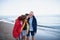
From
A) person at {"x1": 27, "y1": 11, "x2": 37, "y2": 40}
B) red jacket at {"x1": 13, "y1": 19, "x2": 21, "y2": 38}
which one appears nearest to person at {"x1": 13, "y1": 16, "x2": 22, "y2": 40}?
red jacket at {"x1": 13, "y1": 19, "x2": 21, "y2": 38}

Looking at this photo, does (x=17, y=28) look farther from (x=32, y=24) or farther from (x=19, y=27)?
(x=32, y=24)

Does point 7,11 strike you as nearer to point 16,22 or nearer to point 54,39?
point 16,22

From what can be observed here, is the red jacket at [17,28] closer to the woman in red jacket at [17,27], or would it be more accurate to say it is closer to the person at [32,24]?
the woman in red jacket at [17,27]

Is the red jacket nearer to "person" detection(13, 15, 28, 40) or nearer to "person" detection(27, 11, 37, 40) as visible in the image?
"person" detection(13, 15, 28, 40)

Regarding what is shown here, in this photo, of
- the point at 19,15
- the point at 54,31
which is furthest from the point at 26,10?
the point at 54,31

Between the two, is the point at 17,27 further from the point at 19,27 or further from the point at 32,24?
the point at 32,24

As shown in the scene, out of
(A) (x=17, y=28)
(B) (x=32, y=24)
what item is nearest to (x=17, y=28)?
(A) (x=17, y=28)

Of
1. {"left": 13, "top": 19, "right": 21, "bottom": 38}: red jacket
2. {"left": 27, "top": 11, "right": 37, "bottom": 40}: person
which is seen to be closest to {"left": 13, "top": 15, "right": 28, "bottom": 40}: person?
{"left": 13, "top": 19, "right": 21, "bottom": 38}: red jacket

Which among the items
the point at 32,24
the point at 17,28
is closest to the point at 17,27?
the point at 17,28

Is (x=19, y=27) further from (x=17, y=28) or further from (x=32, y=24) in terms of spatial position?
(x=32, y=24)

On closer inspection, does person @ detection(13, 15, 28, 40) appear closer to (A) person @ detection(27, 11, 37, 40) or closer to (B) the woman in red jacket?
(B) the woman in red jacket

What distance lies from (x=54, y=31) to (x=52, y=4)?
0.59 m

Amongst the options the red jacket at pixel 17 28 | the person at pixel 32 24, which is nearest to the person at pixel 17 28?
the red jacket at pixel 17 28

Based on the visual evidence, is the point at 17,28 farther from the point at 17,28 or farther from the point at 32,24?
the point at 32,24
